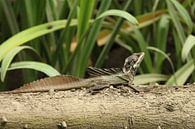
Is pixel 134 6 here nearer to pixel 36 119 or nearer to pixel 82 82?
pixel 82 82

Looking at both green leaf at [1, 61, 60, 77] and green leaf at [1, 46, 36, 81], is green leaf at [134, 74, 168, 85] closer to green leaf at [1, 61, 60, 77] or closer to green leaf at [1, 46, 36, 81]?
green leaf at [1, 61, 60, 77]

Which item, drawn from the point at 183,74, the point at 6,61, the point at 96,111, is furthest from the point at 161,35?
the point at 96,111

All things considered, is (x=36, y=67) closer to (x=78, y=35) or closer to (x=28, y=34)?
(x=28, y=34)

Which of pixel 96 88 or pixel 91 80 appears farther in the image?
pixel 91 80

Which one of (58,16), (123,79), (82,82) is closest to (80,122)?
(82,82)

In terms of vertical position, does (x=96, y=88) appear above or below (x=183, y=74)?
below

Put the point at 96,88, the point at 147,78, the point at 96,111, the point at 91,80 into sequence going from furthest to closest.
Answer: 1. the point at 147,78
2. the point at 91,80
3. the point at 96,88
4. the point at 96,111

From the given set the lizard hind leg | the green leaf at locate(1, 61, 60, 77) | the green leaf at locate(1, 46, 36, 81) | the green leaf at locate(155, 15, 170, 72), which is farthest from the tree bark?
the green leaf at locate(155, 15, 170, 72)
